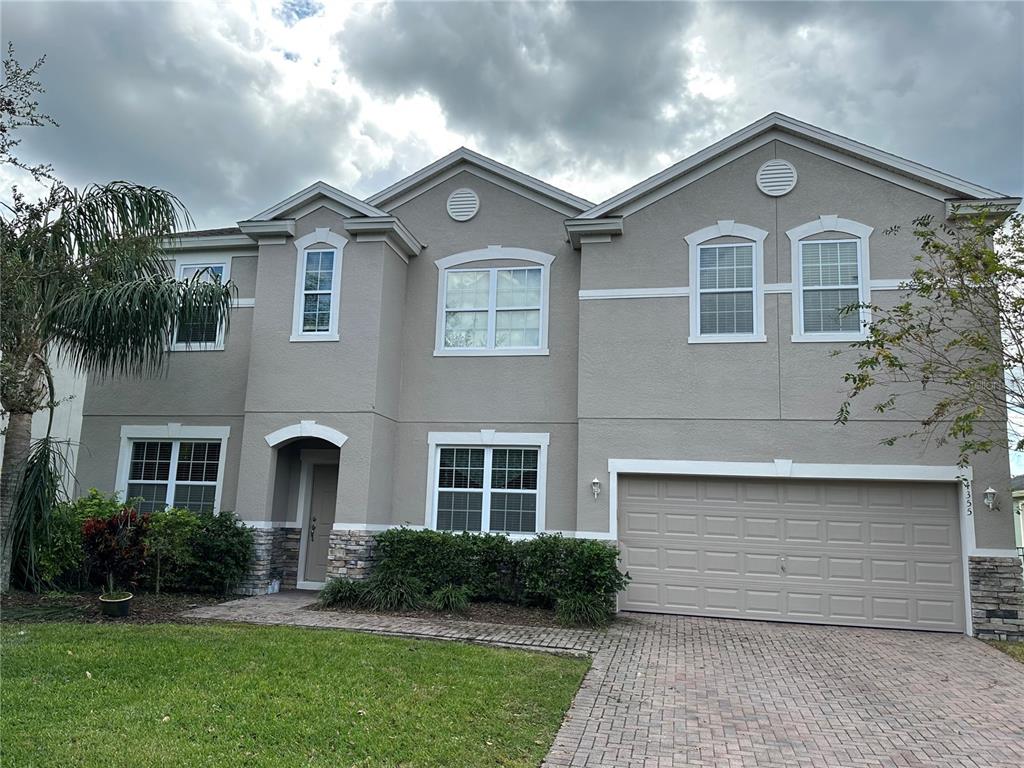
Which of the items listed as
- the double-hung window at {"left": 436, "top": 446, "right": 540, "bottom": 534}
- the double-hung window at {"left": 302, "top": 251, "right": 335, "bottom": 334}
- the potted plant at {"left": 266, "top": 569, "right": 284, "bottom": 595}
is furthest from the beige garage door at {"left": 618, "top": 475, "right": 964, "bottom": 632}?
the potted plant at {"left": 266, "top": 569, "right": 284, "bottom": 595}

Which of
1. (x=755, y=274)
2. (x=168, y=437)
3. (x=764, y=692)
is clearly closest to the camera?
(x=764, y=692)

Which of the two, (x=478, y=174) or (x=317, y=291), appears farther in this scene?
(x=478, y=174)

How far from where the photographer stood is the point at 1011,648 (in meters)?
10.0

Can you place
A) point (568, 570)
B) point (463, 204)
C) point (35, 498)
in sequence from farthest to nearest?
point (463, 204)
point (568, 570)
point (35, 498)

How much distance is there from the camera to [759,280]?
40.1ft

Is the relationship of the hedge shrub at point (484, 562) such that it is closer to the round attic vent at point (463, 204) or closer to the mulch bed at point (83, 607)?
the mulch bed at point (83, 607)

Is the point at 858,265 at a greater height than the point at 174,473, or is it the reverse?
the point at 858,265

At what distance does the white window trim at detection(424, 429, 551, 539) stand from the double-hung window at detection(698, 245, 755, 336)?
3.50m

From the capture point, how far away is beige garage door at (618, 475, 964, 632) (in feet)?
36.8

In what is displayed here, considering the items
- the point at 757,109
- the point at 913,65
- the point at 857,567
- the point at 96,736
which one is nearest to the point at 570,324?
the point at 757,109

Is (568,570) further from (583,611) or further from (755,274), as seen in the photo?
(755,274)

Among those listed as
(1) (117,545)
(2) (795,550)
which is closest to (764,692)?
(2) (795,550)

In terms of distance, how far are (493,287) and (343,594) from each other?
6113mm

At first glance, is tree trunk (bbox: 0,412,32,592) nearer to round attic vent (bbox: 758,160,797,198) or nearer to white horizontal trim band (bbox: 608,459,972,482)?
white horizontal trim band (bbox: 608,459,972,482)
